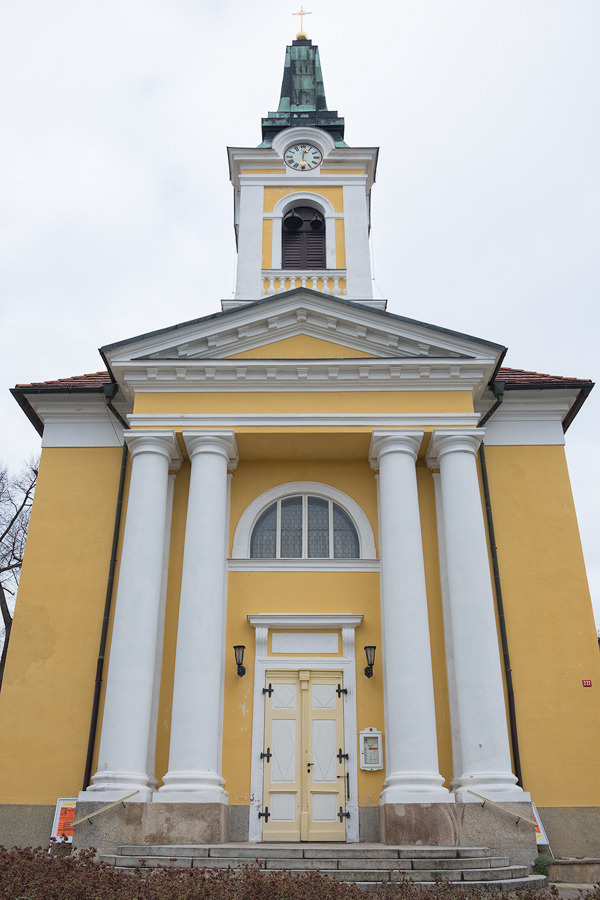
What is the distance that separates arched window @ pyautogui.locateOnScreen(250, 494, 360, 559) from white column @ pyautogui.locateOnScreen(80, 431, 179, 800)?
5.74 ft

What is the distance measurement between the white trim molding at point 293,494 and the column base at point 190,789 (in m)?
3.57

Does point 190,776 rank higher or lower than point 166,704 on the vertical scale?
lower

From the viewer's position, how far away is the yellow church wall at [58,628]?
12.1 meters

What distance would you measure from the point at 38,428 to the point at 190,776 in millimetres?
7524

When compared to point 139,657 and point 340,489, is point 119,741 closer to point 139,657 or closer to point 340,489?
point 139,657

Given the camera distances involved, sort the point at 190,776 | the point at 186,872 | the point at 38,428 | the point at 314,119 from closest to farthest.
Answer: the point at 186,872
the point at 190,776
the point at 38,428
the point at 314,119

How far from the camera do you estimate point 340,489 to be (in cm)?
1393

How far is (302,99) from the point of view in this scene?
2111cm

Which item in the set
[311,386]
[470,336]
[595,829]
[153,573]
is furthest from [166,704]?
[470,336]

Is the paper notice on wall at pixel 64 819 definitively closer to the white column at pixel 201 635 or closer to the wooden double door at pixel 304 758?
the white column at pixel 201 635

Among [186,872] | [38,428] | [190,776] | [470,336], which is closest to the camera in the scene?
[186,872]

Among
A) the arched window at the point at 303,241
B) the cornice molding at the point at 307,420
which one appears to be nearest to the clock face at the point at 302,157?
the arched window at the point at 303,241

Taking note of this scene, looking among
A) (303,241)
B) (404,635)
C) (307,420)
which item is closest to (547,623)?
(404,635)

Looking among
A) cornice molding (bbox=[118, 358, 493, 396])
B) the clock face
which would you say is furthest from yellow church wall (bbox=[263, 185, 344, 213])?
cornice molding (bbox=[118, 358, 493, 396])
